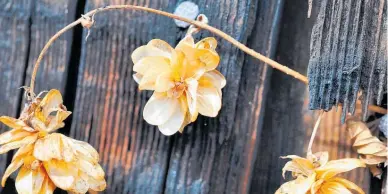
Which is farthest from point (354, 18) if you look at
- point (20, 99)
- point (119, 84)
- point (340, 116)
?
point (20, 99)

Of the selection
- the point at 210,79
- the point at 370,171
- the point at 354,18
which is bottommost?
the point at 370,171

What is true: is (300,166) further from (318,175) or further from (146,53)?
(146,53)

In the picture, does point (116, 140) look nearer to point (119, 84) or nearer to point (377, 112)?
point (119, 84)

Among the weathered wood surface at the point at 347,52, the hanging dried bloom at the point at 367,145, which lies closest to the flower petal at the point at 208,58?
the weathered wood surface at the point at 347,52

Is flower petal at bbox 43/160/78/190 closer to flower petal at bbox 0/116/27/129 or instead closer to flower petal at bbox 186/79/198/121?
flower petal at bbox 0/116/27/129

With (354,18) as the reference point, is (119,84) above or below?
below

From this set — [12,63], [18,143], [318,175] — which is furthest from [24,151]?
[318,175]

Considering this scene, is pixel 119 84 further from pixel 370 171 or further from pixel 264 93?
pixel 370 171
